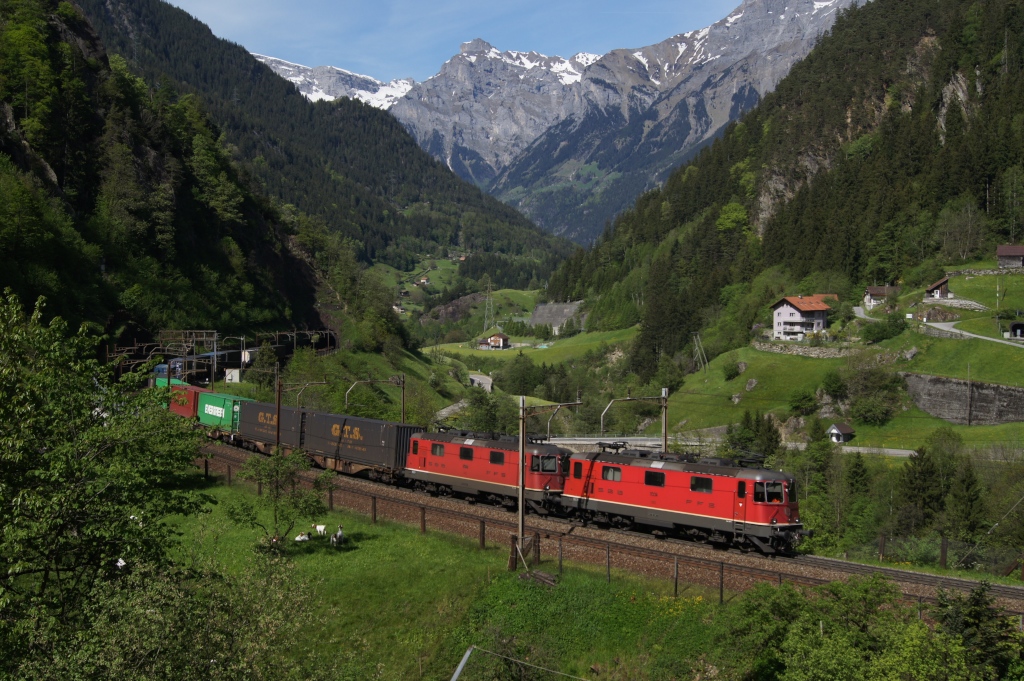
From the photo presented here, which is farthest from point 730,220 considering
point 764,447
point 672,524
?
point 672,524

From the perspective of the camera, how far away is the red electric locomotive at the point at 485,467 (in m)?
38.5

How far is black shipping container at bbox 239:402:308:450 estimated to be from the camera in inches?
2111

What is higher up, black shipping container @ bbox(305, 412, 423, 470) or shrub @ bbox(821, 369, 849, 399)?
shrub @ bbox(821, 369, 849, 399)

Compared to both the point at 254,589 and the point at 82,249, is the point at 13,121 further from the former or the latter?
the point at 254,589

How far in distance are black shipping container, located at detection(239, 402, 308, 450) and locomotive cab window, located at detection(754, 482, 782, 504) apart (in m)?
32.3

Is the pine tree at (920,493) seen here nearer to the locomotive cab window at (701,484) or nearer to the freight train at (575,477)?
the freight train at (575,477)

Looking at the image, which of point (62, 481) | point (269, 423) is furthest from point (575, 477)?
point (269, 423)

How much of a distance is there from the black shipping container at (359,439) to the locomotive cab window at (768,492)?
885 inches

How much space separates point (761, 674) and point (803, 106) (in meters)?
179

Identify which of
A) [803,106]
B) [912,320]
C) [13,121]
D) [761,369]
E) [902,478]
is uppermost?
[803,106]

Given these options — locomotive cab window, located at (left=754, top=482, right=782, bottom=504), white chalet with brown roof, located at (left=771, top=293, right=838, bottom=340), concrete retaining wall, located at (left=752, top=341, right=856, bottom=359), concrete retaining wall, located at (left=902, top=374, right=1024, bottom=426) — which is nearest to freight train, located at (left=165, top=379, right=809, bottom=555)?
locomotive cab window, located at (left=754, top=482, right=782, bottom=504)

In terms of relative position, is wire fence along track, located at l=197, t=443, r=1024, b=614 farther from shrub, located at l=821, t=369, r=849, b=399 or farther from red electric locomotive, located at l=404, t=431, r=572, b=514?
shrub, located at l=821, t=369, r=849, b=399

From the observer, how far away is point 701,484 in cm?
3322

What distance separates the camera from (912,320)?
104 m
